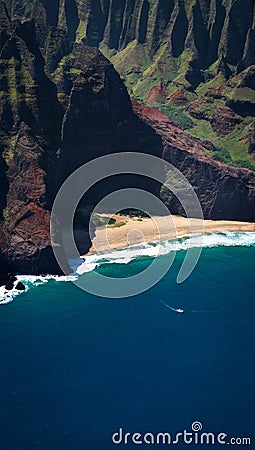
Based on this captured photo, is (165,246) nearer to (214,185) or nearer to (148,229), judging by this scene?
(148,229)

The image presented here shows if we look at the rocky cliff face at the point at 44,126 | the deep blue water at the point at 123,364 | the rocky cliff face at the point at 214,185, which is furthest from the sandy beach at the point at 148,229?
the deep blue water at the point at 123,364

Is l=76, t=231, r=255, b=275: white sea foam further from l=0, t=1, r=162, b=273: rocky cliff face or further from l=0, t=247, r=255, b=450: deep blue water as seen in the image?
l=0, t=247, r=255, b=450: deep blue water

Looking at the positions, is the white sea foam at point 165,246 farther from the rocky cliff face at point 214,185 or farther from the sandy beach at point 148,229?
the rocky cliff face at point 214,185

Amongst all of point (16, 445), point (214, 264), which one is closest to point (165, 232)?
point (214, 264)

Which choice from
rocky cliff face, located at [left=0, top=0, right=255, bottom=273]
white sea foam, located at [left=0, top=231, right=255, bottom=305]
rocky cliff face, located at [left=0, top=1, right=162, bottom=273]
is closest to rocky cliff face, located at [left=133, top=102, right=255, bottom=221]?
rocky cliff face, located at [left=0, top=0, right=255, bottom=273]

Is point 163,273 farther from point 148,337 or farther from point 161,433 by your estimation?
point 161,433

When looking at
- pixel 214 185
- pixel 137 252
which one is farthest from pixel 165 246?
pixel 214 185

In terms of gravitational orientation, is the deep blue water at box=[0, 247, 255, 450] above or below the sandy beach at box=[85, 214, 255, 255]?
below
